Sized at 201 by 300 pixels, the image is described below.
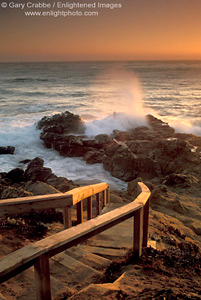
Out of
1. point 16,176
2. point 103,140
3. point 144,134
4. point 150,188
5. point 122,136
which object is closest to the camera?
point 150,188

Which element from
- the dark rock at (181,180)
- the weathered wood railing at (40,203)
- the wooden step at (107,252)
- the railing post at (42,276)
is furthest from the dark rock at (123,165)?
the railing post at (42,276)

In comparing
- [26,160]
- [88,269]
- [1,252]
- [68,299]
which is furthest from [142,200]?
[26,160]

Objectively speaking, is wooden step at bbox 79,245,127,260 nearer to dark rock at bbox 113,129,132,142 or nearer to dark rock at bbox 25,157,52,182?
dark rock at bbox 25,157,52,182

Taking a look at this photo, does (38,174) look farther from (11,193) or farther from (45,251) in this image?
(45,251)

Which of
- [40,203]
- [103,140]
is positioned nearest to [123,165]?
[103,140]

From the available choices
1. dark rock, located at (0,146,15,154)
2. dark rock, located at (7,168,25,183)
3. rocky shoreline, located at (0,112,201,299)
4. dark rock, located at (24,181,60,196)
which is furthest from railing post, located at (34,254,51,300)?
dark rock, located at (0,146,15,154)

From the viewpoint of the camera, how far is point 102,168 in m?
14.8

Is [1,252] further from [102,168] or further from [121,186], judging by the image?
[102,168]

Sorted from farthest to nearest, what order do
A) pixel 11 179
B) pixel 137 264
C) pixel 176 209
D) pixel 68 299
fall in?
1. pixel 11 179
2. pixel 176 209
3. pixel 137 264
4. pixel 68 299

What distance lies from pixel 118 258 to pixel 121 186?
29.6 ft

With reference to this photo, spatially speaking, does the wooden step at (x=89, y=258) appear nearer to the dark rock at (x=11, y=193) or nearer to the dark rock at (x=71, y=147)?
the dark rock at (x=11, y=193)

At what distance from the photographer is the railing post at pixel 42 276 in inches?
84.2

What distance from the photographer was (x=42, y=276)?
2.19 metres

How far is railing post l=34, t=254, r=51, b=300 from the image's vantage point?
214 centimetres
